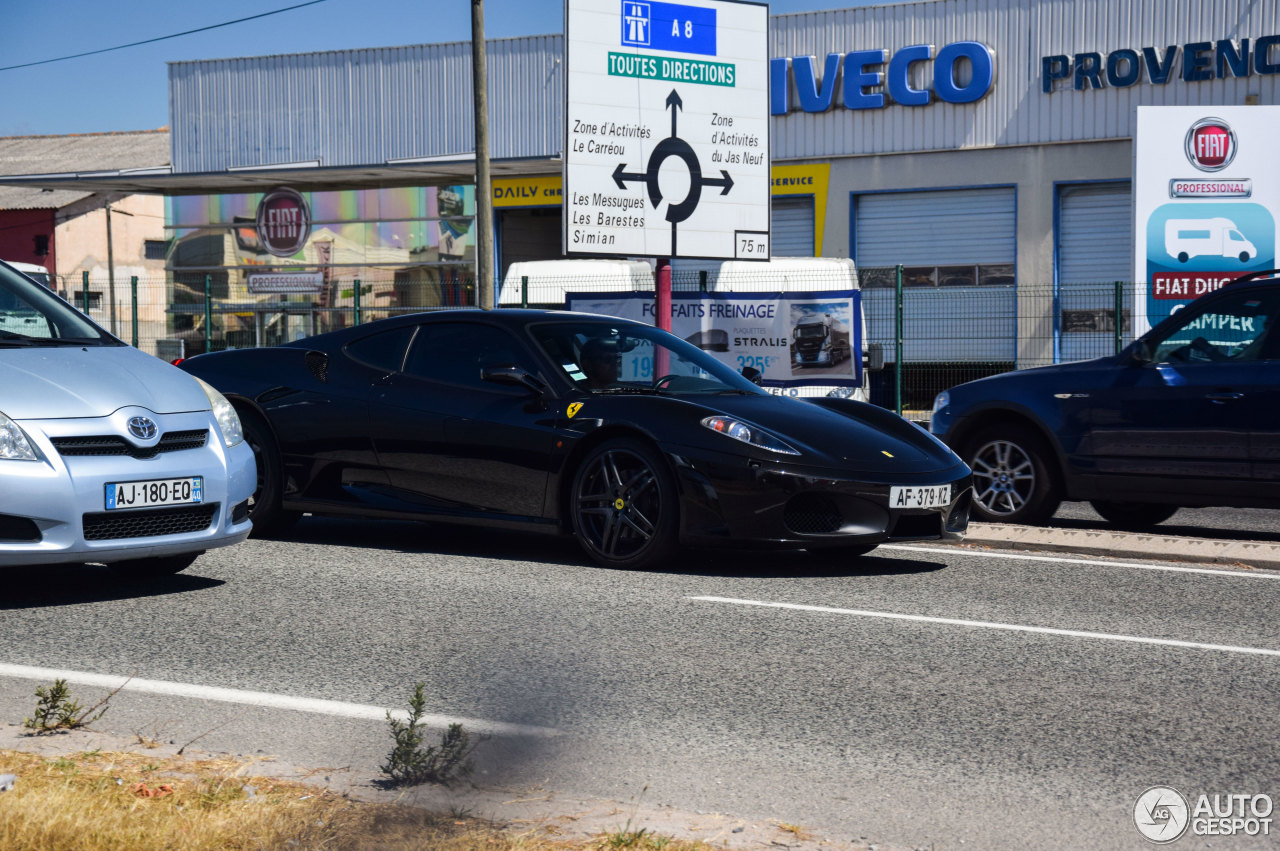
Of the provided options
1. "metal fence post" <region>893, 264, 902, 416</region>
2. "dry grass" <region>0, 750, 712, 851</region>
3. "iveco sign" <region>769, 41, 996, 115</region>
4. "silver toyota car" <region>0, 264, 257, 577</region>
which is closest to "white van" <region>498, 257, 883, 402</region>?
"metal fence post" <region>893, 264, 902, 416</region>

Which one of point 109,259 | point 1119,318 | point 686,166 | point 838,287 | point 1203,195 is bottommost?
point 1119,318

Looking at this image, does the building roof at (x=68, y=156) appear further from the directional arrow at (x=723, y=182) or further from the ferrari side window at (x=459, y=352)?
the ferrari side window at (x=459, y=352)

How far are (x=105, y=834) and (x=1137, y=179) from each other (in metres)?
22.6

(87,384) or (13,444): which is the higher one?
(87,384)

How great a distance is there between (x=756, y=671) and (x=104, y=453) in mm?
2898

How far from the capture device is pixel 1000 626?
6.23m

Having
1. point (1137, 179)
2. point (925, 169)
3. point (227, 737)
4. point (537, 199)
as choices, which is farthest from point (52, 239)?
point (227, 737)

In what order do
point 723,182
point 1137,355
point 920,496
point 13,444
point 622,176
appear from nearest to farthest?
point 13,444 → point 920,496 → point 1137,355 → point 622,176 → point 723,182

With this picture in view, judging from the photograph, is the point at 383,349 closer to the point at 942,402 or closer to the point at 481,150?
the point at 942,402

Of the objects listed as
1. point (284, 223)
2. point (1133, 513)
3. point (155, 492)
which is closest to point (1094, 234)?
point (284, 223)

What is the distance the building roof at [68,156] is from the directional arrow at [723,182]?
41.4 meters

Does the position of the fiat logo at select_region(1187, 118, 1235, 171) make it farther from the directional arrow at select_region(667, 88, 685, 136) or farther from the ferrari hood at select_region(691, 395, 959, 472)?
the ferrari hood at select_region(691, 395, 959, 472)

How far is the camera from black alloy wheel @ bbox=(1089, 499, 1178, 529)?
1031 cm

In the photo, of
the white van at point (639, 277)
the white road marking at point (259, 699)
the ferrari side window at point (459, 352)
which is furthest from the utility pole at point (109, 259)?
the white road marking at point (259, 699)
